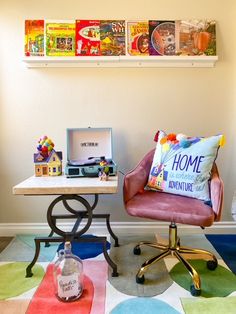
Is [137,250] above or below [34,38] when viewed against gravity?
below

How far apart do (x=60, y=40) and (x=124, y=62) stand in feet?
1.79

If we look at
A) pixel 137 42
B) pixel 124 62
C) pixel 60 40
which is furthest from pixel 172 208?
pixel 60 40

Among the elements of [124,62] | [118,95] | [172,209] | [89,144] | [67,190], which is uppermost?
[124,62]

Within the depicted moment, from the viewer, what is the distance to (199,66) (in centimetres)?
216

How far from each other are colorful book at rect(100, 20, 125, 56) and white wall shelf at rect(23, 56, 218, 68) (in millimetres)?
63

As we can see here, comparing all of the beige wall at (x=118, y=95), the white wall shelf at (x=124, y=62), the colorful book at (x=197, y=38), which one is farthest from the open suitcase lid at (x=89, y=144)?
the colorful book at (x=197, y=38)

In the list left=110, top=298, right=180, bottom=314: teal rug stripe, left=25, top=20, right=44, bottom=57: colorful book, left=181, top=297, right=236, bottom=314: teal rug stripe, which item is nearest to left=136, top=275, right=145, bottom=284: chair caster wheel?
left=110, top=298, right=180, bottom=314: teal rug stripe

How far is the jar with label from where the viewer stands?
139 cm

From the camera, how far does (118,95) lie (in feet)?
7.22

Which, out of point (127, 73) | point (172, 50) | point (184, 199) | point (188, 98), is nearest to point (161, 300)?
point (184, 199)

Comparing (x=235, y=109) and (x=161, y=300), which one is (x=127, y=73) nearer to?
(x=235, y=109)

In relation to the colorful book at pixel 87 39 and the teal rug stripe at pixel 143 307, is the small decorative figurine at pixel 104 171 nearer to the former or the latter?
the teal rug stripe at pixel 143 307

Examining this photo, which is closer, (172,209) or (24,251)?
(172,209)

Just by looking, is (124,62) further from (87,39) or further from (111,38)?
(87,39)
